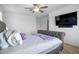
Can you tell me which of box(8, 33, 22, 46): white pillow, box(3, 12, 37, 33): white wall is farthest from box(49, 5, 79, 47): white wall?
box(8, 33, 22, 46): white pillow

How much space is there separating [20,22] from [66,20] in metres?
0.75

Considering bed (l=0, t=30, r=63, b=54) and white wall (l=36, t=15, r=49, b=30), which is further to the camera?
white wall (l=36, t=15, r=49, b=30)

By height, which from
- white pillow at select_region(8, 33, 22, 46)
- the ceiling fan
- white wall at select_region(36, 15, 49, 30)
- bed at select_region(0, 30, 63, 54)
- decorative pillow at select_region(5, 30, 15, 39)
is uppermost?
the ceiling fan

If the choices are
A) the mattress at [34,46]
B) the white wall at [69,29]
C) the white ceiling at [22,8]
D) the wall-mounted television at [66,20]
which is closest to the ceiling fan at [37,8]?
the white ceiling at [22,8]

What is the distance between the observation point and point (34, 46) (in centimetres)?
154

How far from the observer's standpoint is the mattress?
152 cm

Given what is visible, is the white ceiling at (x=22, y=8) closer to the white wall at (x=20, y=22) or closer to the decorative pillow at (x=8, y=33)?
the white wall at (x=20, y=22)

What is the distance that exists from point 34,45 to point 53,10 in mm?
631

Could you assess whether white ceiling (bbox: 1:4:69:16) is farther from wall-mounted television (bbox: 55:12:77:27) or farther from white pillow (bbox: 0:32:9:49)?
white pillow (bbox: 0:32:9:49)

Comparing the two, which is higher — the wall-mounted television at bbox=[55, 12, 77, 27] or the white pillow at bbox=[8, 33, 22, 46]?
the wall-mounted television at bbox=[55, 12, 77, 27]

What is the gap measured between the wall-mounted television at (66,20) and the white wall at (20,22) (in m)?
0.40
